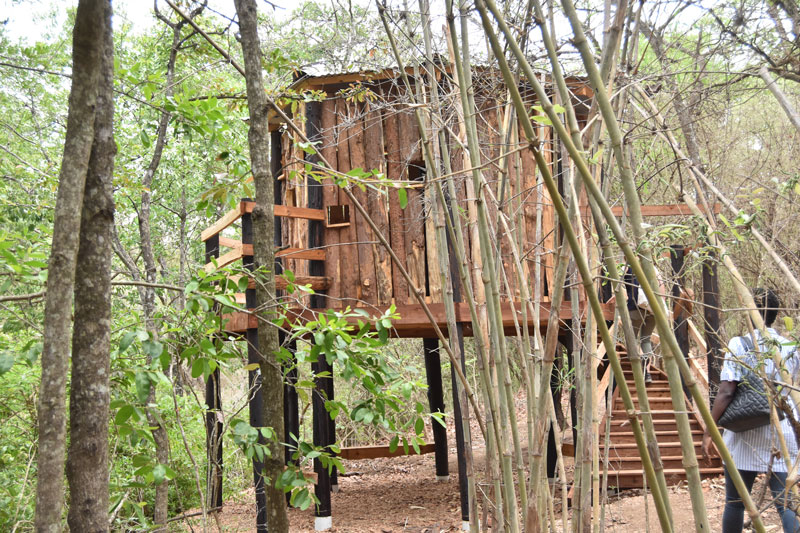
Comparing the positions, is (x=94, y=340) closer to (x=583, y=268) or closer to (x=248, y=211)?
(x=583, y=268)

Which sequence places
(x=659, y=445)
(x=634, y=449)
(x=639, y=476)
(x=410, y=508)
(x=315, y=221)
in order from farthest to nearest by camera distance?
(x=410, y=508) → (x=634, y=449) → (x=315, y=221) → (x=639, y=476) → (x=659, y=445)

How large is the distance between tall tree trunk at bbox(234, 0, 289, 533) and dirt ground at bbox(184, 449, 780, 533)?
296 cm

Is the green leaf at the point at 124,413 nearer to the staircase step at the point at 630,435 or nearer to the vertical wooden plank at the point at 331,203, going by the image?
the vertical wooden plank at the point at 331,203

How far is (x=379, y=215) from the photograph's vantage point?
6.43 m

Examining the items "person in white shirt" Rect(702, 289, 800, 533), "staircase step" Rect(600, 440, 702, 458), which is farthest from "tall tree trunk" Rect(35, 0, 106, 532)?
"staircase step" Rect(600, 440, 702, 458)

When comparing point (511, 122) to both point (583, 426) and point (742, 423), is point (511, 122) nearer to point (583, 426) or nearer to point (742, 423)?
point (583, 426)

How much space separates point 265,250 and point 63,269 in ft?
2.50

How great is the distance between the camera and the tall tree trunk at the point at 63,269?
1.48 metres

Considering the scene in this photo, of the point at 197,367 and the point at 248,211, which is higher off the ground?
the point at 248,211

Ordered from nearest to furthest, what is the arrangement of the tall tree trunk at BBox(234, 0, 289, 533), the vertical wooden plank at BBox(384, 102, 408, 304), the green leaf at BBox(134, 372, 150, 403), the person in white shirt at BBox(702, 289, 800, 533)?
1. the green leaf at BBox(134, 372, 150, 403)
2. the tall tree trunk at BBox(234, 0, 289, 533)
3. the person in white shirt at BBox(702, 289, 800, 533)
4. the vertical wooden plank at BBox(384, 102, 408, 304)

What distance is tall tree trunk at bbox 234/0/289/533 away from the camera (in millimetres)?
2113

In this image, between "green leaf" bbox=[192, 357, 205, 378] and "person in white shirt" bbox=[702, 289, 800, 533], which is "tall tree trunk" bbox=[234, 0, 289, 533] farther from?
"person in white shirt" bbox=[702, 289, 800, 533]

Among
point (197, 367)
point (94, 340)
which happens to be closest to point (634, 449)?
point (197, 367)

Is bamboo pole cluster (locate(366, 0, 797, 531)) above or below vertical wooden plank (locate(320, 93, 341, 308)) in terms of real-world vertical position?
below
